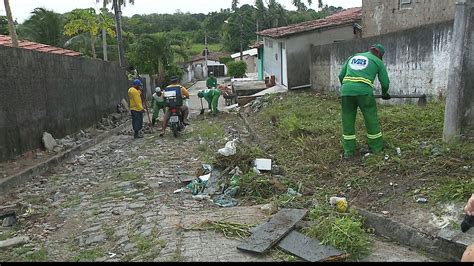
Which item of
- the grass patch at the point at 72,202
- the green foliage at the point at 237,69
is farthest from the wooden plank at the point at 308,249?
the green foliage at the point at 237,69

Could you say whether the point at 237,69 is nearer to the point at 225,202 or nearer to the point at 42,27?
the point at 42,27

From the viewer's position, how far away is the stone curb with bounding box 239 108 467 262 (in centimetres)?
353

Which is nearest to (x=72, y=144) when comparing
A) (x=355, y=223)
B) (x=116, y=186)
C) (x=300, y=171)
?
(x=116, y=186)

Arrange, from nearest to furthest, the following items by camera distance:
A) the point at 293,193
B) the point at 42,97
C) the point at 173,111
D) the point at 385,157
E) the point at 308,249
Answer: the point at 308,249
the point at 293,193
the point at 385,157
the point at 42,97
the point at 173,111

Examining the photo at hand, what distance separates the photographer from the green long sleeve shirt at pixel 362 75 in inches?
231

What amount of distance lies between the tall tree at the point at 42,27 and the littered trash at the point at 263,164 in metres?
21.6

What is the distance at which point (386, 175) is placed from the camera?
5.11 meters

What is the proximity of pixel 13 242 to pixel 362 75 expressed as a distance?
4688mm

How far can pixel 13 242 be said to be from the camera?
437 centimetres

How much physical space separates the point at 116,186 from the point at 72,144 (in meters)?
3.83

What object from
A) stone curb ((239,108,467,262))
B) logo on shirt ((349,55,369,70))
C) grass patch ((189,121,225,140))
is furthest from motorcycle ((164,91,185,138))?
stone curb ((239,108,467,262))

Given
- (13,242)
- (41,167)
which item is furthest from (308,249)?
(41,167)

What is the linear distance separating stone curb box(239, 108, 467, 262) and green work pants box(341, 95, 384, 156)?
5.29ft

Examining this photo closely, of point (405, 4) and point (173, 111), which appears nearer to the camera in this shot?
point (173, 111)
